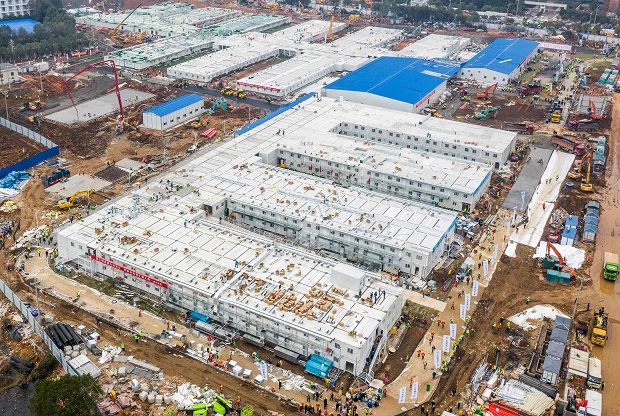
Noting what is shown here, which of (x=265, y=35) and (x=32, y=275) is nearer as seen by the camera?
(x=32, y=275)

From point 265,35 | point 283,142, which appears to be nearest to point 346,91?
point 283,142

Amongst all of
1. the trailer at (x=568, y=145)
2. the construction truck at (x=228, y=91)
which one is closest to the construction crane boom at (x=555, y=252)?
the trailer at (x=568, y=145)

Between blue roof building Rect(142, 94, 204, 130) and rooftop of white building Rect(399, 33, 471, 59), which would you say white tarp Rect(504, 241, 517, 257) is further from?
rooftop of white building Rect(399, 33, 471, 59)

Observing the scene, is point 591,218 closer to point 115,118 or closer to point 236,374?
point 236,374

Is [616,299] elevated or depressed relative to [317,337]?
depressed

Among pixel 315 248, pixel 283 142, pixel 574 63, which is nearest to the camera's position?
pixel 315 248

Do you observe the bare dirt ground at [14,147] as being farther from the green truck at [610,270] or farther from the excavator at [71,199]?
the green truck at [610,270]

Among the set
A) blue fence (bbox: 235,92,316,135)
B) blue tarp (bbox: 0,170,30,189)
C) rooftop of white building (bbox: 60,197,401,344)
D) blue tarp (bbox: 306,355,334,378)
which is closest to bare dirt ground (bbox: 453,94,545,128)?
blue fence (bbox: 235,92,316,135)
